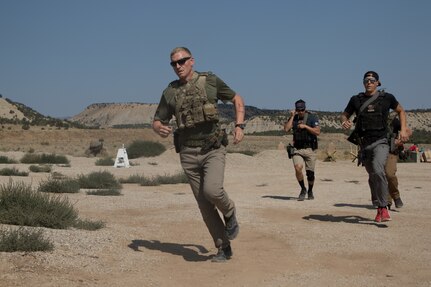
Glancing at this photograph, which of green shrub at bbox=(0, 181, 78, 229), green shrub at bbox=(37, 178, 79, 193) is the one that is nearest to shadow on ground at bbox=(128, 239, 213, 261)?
green shrub at bbox=(0, 181, 78, 229)

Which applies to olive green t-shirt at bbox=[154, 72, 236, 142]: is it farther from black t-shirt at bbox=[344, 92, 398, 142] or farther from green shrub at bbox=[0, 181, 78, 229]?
Result: black t-shirt at bbox=[344, 92, 398, 142]

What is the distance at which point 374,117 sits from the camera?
27.4ft

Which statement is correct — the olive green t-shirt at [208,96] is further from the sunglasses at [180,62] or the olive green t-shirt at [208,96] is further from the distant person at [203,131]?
the sunglasses at [180,62]

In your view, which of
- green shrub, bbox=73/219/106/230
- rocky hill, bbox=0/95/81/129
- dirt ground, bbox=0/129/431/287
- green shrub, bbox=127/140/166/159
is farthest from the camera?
rocky hill, bbox=0/95/81/129

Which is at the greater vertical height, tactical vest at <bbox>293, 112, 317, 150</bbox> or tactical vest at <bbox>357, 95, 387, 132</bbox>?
tactical vest at <bbox>357, 95, 387, 132</bbox>

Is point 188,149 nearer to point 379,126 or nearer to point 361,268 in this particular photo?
point 361,268

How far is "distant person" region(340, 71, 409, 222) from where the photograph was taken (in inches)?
328

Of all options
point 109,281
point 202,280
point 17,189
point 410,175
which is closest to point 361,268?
point 202,280

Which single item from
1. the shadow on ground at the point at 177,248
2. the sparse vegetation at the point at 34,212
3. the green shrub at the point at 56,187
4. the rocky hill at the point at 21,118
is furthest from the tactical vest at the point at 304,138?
the rocky hill at the point at 21,118

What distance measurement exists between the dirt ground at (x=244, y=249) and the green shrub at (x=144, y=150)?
20896 mm

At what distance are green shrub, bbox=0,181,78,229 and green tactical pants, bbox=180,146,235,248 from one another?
2.13 m

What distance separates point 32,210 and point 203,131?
277 cm

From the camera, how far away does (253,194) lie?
13984mm

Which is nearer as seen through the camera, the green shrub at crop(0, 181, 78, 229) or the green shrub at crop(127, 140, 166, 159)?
the green shrub at crop(0, 181, 78, 229)
